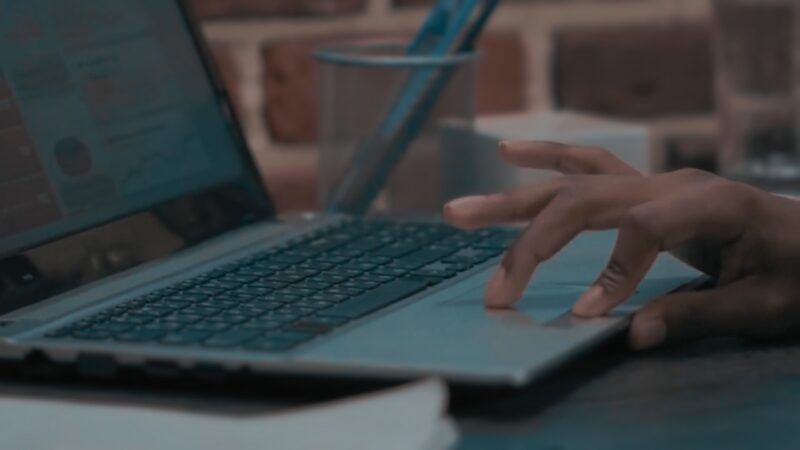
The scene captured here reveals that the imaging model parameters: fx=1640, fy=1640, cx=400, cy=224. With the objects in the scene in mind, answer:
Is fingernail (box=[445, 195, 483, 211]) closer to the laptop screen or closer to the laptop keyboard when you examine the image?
the laptop keyboard

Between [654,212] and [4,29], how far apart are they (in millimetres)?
332

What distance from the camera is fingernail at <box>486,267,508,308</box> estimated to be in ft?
2.18

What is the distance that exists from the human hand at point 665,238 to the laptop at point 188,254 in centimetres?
1

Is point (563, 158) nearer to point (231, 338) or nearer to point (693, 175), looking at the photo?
point (693, 175)

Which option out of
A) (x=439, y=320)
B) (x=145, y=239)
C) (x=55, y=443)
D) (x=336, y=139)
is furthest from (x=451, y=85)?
(x=55, y=443)

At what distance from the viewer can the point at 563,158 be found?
733 millimetres

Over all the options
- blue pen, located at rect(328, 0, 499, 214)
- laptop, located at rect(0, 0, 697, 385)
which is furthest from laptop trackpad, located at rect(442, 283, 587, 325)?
blue pen, located at rect(328, 0, 499, 214)

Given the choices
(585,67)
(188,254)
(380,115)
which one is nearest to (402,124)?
(380,115)

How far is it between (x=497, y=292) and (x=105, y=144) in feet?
0.83

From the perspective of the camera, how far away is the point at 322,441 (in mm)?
523

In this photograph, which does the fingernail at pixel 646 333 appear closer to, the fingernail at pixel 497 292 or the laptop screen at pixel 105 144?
the fingernail at pixel 497 292

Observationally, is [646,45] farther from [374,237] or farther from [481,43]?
[374,237]

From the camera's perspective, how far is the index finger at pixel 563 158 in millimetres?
716

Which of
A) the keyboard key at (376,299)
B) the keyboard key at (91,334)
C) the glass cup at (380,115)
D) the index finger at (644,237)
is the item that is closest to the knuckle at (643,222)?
the index finger at (644,237)
